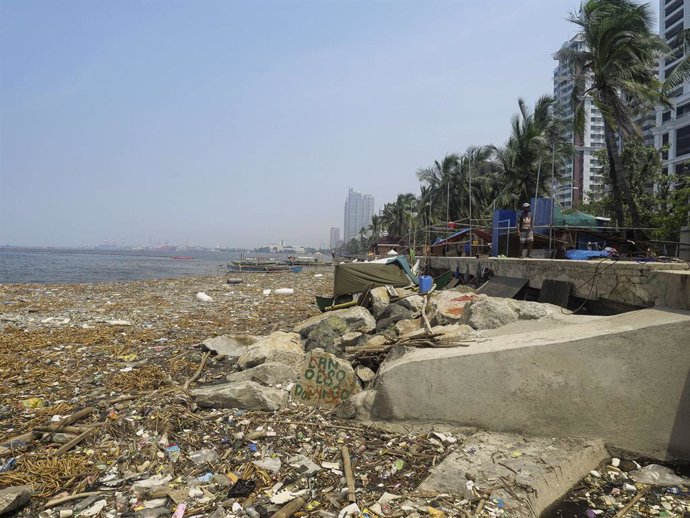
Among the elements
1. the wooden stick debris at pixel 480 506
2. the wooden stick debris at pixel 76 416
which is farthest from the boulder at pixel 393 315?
the wooden stick debris at pixel 76 416

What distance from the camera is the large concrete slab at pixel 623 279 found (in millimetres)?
4234

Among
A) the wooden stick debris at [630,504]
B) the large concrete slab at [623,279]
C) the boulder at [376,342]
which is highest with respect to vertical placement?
the large concrete slab at [623,279]

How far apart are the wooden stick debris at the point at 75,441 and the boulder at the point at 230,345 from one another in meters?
3.04

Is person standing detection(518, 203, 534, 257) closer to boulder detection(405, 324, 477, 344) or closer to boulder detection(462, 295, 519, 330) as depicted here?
boulder detection(462, 295, 519, 330)

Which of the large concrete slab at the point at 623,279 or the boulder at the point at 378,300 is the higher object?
the large concrete slab at the point at 623,279

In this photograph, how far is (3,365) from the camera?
661cm

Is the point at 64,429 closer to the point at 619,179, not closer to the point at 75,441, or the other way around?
the point at 75,441

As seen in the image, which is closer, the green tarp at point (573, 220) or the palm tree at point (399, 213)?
the green tarp at point (573, 220)

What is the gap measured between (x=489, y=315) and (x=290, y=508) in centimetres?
386

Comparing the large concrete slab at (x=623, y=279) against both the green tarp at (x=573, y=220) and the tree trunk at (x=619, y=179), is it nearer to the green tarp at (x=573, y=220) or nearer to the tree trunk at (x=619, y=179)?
the green tarp at (x=573, y=220)

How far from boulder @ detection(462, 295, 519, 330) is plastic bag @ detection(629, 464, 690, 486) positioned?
7.62ft

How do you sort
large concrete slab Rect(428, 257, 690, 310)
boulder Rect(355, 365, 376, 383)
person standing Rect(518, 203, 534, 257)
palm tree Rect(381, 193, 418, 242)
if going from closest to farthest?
1. large concrete slab Rect(428, 257, 690, 310)
2. boulder Rect(355, 365, 376, 383)
3. person standing Rect(518, 203, 534, 257)
4. palm tree Rect(381, 193, 418, 242)

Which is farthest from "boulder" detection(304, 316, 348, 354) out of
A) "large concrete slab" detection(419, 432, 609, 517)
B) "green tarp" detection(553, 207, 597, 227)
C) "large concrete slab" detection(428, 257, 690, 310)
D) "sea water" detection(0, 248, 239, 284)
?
"sea water" detection(0, 248, 239, 284)

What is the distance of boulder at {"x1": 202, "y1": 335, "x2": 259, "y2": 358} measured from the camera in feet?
23.7
